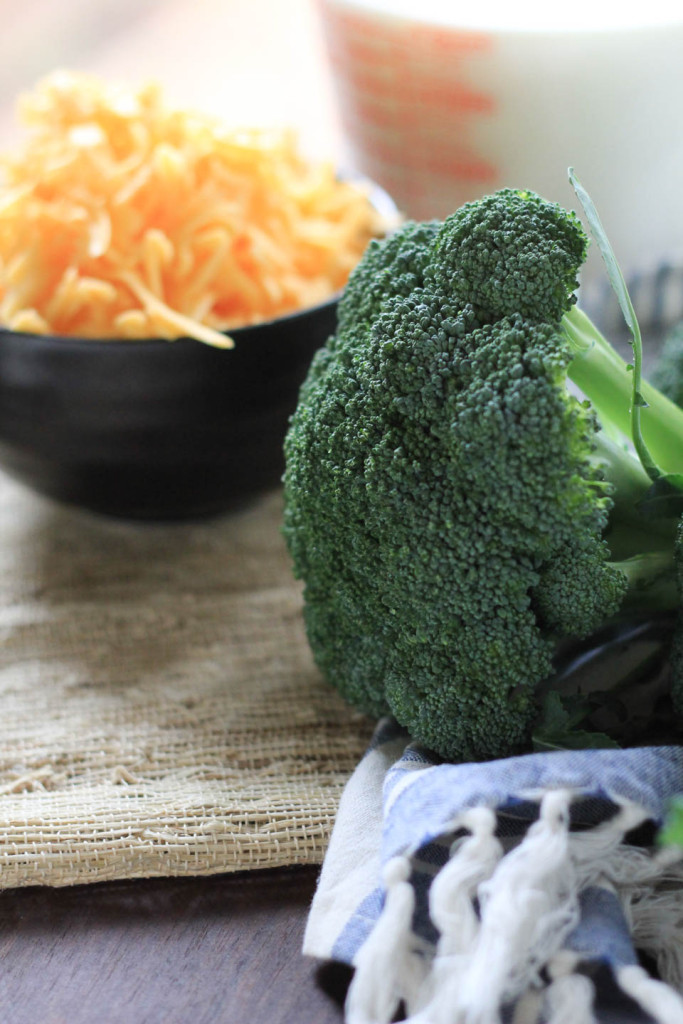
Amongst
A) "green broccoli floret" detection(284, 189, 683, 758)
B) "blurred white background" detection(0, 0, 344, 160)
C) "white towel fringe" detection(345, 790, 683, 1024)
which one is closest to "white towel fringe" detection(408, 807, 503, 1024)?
"white towel fringe" detection(345, 790, 683, 1024)

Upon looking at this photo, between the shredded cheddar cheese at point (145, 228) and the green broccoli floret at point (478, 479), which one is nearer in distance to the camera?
the green broccoli floret at point (478, 479)

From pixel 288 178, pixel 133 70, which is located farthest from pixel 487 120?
pixel 133 70

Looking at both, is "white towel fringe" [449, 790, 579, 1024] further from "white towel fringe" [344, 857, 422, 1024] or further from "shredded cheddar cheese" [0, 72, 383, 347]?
"shredded cheddar cheese" [0, 72, 383, 347]

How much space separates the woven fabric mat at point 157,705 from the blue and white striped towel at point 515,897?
102 mm

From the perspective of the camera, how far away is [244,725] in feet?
2.74

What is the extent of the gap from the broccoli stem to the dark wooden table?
1.31 ft

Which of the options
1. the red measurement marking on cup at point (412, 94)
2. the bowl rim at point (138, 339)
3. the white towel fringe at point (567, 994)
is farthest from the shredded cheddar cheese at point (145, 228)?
the white towel fringe at point (567, 994)

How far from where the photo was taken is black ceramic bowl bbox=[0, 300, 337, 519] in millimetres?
881

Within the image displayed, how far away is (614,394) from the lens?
2.38ft

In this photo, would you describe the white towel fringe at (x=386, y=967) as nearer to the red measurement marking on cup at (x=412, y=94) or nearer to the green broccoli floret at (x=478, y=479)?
the green broccoli floret at (x=478, y=479)

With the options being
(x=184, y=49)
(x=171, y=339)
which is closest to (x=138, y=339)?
(x=171, y=339)

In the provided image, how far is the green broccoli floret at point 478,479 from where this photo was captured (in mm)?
641

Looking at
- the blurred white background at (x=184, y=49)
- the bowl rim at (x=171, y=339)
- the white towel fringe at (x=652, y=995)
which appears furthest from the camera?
the blurred white background at (x=184, y=49)

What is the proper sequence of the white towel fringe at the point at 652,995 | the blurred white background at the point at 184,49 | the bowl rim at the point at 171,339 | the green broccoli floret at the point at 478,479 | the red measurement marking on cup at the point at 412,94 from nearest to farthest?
the white towel fringe at the point at 652,995
the green broccoli floret at the point at 478,479
the bowl rim at the point at 171,339
the red measurement marking on cup at the point at 412,94
the blurred white background at the point at 184,49
